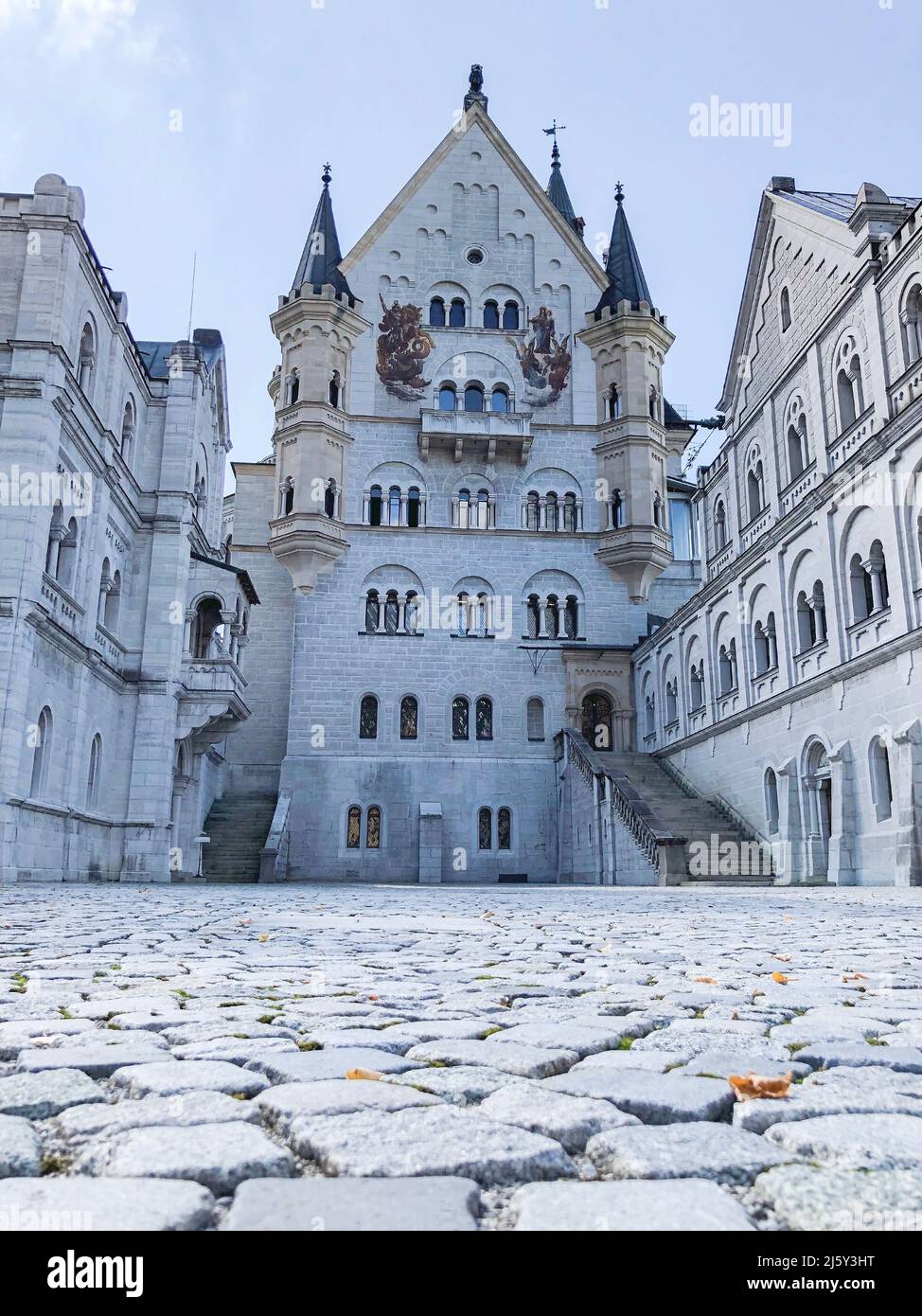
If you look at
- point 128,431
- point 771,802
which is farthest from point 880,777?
point 128,431

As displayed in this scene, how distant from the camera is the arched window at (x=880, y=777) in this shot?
61.6 ft

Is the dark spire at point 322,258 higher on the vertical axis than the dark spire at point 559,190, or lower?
lower

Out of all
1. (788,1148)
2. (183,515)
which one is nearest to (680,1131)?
(788,1148)

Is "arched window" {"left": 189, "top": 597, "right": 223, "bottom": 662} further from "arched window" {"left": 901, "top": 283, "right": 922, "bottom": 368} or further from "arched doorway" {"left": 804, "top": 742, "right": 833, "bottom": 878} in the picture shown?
"arched window" {"left": 901, "top": 283, "right": 922, "bottom": 368}

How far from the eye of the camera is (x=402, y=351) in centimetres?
3672

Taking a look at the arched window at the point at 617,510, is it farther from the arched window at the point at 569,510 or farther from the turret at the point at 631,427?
the arched window at the point at 569,510

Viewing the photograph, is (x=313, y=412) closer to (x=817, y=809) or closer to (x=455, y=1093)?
(x=817, y=809)

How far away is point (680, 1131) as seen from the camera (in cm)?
203

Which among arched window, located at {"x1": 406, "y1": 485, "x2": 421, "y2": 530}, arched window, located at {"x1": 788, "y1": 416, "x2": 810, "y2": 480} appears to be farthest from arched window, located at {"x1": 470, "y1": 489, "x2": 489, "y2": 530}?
arched window, located at {"x1": 788, "y1": 416, "x2": 810, "y2": 480}

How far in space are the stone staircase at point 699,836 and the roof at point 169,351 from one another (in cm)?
1635

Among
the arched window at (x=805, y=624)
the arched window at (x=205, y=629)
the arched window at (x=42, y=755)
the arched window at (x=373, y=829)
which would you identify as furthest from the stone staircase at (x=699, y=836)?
the arched window at (x=42, y=755)
